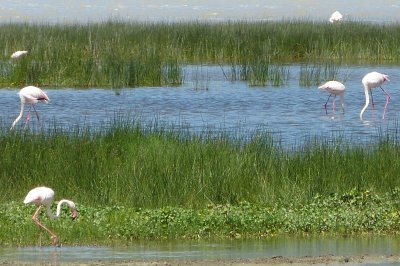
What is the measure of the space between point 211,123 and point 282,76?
309 inches

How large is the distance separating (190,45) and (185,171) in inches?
827

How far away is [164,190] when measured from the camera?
12219 millimetres

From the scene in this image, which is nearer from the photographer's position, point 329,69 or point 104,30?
point 329,69

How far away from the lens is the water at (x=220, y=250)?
389 inches

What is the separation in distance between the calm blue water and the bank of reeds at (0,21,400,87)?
818 mm

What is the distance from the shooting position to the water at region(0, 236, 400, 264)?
988 centimetres

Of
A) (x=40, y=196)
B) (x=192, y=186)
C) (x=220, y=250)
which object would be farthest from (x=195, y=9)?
(x=220, y=250)

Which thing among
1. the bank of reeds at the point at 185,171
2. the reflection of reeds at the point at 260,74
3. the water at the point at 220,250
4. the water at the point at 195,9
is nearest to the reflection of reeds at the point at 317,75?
the reflection of reeds at the point at 260,74

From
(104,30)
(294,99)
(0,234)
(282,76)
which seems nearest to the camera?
(0,234)

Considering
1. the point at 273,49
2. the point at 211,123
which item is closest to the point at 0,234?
the point at 211,123

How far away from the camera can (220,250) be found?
→ 1028 centimetres

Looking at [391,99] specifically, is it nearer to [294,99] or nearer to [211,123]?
[294,99]

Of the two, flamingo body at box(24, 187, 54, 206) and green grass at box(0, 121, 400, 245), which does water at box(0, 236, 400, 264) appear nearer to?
green grass at box(0, 121, 400, 245)

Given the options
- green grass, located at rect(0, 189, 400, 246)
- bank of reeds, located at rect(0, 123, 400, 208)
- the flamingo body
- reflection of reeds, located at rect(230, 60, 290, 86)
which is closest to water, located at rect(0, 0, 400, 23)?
reflection of reeds, located at rect(230, 60, 290, 86)
